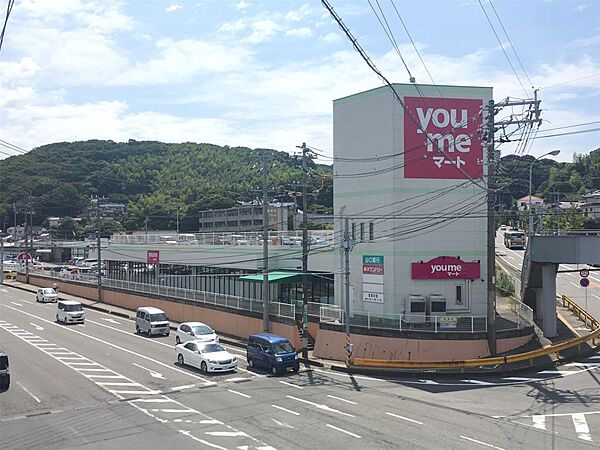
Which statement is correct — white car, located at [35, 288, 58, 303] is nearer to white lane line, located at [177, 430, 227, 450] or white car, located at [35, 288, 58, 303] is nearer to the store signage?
the store signage

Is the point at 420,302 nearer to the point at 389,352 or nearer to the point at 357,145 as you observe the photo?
the point at 389,352

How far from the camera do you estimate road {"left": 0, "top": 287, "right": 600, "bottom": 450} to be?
15.5 meters

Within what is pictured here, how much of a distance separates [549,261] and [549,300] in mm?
3304

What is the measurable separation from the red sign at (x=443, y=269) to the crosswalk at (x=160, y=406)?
14.9m

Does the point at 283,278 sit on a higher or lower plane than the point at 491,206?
lower

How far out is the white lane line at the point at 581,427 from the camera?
15.9m

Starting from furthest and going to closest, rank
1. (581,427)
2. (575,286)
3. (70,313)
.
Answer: (575,286) < (70,313) < (581,427)

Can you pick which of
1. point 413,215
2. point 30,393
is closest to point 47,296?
point 30,393

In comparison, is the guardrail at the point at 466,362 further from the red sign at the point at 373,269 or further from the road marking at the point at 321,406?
the road marking at the point at 321,406

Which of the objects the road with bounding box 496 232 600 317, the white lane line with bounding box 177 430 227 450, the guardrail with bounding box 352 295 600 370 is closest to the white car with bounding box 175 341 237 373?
the guardrail with bounding box 352 295 600 370

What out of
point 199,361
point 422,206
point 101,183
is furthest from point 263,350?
point 101,183

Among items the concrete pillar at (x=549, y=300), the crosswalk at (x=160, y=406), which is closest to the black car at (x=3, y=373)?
the crosswalk at (x=160, y=406)

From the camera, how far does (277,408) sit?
1909 centimetres

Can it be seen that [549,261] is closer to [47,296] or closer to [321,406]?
[321,406]
